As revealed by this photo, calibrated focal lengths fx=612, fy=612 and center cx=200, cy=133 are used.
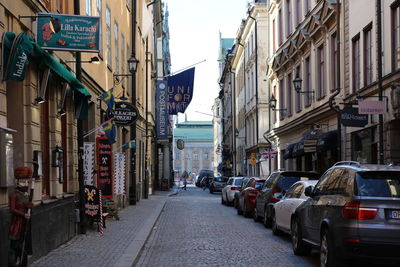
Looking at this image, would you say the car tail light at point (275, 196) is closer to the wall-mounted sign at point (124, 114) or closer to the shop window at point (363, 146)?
the shop window at point (363, 146)

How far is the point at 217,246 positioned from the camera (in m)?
13.2

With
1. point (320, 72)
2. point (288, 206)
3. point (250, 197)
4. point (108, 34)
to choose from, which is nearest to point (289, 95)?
point (320, 72)

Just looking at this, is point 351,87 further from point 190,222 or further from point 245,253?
point 245,253

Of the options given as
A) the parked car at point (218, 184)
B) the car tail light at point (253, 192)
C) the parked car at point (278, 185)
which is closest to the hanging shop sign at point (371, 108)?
the parked car at point (278, 185)

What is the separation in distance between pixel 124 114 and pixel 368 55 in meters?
8.48

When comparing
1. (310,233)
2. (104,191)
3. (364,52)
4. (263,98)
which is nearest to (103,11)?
(104,191)

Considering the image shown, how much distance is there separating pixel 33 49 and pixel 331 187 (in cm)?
528

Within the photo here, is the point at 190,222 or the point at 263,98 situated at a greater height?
the point at 263,98

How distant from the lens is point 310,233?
10.4 metres

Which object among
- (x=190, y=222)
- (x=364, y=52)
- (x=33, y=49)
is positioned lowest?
(x=190, y=222)

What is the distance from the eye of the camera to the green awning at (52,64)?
922 centimetres

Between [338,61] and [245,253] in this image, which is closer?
[245,253]

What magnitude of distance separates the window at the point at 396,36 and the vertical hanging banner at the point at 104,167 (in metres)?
8.80

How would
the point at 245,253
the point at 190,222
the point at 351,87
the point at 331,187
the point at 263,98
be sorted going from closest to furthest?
the point at 331,187 → the point at 245,253 → the point at 190,222 → the point at 351,87 → the point at 263,98
